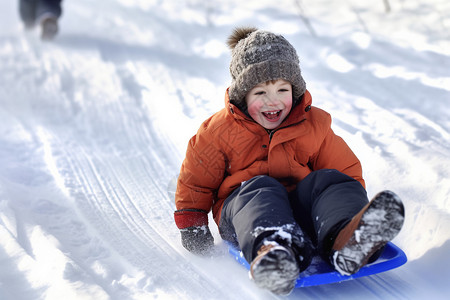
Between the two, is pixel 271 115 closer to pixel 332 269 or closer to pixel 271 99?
pixel 271 99

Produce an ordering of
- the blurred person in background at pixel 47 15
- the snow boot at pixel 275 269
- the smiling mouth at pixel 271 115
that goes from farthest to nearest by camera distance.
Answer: the blurred person in background at pixel 47 15
the smiling mouth at pixel 271 115
the snow boot at pixel 275 269

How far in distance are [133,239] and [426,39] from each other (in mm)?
2771

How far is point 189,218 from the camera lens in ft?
5.97

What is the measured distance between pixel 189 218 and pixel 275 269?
0.61 meters

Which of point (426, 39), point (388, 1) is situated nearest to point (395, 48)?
point (426, 39)

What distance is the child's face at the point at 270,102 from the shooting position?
1.76m

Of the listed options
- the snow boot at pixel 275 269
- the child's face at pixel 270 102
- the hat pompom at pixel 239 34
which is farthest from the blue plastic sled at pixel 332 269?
the hat pompom at pixel 239 34

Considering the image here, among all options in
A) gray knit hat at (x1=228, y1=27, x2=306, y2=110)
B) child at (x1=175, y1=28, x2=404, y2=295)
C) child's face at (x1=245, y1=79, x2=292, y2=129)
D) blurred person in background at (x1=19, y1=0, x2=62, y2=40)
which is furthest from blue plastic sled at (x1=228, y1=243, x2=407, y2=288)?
blurred person in background at (x1=19, y1=0, x2=62, y2=40)

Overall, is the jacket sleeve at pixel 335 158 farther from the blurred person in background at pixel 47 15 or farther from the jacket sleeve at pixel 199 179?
the blurred person in background at pixel 47 15

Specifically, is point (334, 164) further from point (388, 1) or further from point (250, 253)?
point (388, 1)

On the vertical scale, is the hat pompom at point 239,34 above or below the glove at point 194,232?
above

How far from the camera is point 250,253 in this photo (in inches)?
55.9

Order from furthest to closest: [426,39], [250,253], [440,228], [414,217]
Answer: [426,39]
[414,217]
[440,228]
[250,253]

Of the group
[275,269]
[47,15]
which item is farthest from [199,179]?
[47,15]
